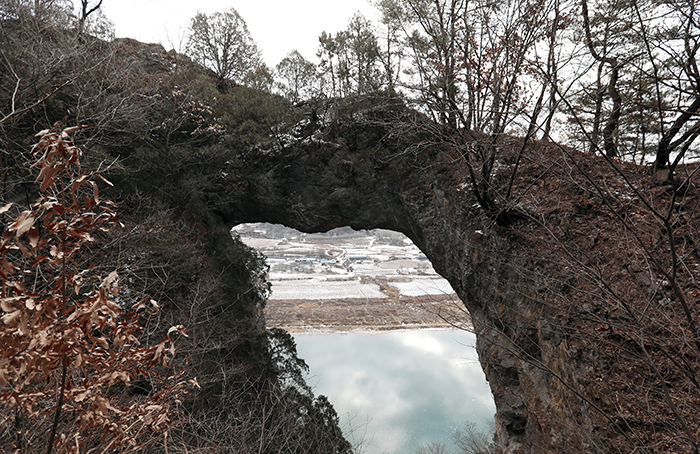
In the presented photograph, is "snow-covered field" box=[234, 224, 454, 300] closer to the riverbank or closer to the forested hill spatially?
the riverbank

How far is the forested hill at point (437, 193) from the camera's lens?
2.87 meters

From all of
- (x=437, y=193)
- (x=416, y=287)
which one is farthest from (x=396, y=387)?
(x=416, y=287)

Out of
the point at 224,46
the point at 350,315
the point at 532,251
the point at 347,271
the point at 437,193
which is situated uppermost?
the point at 224,46

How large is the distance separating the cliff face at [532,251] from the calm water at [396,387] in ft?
22.3

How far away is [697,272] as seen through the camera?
365cm

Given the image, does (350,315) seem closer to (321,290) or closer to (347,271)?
(321,290)

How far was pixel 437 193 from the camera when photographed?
9.34 metres

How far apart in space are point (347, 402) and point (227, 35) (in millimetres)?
19814

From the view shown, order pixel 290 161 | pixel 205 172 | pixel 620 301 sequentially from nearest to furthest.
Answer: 1. pixel 620 301
2. pixel 205 172
3. pixel 290 161

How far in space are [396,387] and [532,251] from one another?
15.6 metres

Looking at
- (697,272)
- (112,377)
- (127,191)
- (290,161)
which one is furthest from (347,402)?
(112,377)

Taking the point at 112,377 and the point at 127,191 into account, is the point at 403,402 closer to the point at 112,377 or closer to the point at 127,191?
the point at 127,191

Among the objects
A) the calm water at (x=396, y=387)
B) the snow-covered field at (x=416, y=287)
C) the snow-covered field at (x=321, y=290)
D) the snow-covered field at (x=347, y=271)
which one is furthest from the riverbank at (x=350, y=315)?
the snow-covered field at (x=416, y=287)

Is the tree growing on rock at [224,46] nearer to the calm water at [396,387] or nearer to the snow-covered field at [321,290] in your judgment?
the calm water at [396,387]
